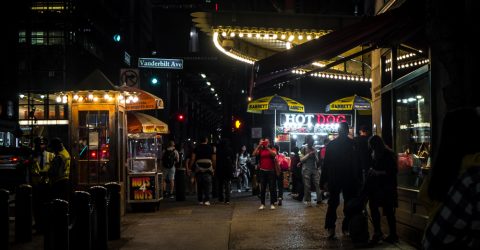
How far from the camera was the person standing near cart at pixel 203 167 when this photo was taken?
16.1m

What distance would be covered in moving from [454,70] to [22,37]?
3672 centimetres

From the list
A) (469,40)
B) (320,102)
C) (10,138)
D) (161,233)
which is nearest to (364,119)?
(320,102)

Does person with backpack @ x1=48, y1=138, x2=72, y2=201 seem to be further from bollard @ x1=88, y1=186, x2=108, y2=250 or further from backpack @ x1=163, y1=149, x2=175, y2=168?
backpack @ x1=163, y1=149, x2=175, y2=168

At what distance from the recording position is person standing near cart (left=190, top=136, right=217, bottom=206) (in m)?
16.1

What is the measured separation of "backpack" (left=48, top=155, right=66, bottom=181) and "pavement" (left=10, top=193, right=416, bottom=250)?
1154mm

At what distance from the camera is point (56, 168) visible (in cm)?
1073

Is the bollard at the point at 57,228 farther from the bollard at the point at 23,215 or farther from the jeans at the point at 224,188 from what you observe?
the jeans at the point at 224,188

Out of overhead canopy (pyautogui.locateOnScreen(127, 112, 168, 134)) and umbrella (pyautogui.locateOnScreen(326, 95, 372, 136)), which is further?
umbrella (pyautogui.locateOnScreen(326, 95, 372, 136))

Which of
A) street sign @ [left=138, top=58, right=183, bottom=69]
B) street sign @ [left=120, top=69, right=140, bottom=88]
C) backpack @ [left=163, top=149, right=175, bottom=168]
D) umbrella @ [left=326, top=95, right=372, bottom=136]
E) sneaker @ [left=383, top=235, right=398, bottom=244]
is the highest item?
street sign @ [left=138, top=58, right=183, bottom=69]

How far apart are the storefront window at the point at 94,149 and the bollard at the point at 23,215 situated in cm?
294

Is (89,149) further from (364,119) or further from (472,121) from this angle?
(364,119)

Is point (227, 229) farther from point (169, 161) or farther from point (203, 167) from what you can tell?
point (169, 161)

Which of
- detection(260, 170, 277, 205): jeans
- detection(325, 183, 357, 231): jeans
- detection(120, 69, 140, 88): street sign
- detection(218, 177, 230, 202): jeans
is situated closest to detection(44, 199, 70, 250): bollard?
detection(325, 183, 357, 231): jeans

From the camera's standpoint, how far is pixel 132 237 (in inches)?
401
